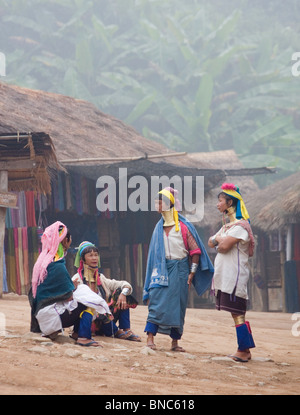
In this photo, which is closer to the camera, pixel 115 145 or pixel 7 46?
pixel 115 145

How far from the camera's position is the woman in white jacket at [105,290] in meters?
7.02

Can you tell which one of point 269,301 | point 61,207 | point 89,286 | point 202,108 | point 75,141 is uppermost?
point 202,108

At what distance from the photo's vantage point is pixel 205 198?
1561 centimetres

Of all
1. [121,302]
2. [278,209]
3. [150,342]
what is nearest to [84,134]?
[278,209]

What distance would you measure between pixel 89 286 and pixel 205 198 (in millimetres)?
8851

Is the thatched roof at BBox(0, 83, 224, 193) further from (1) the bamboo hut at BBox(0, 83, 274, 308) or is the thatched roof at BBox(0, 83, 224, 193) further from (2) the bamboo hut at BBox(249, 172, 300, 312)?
(2) the bamboo hut at BBox(249, 172, 300, 312)

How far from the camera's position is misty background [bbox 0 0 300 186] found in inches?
1377

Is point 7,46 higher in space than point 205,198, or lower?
higher

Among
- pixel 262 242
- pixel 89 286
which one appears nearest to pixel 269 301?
pixel 262 242

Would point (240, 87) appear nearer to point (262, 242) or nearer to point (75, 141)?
point (262, 242)
